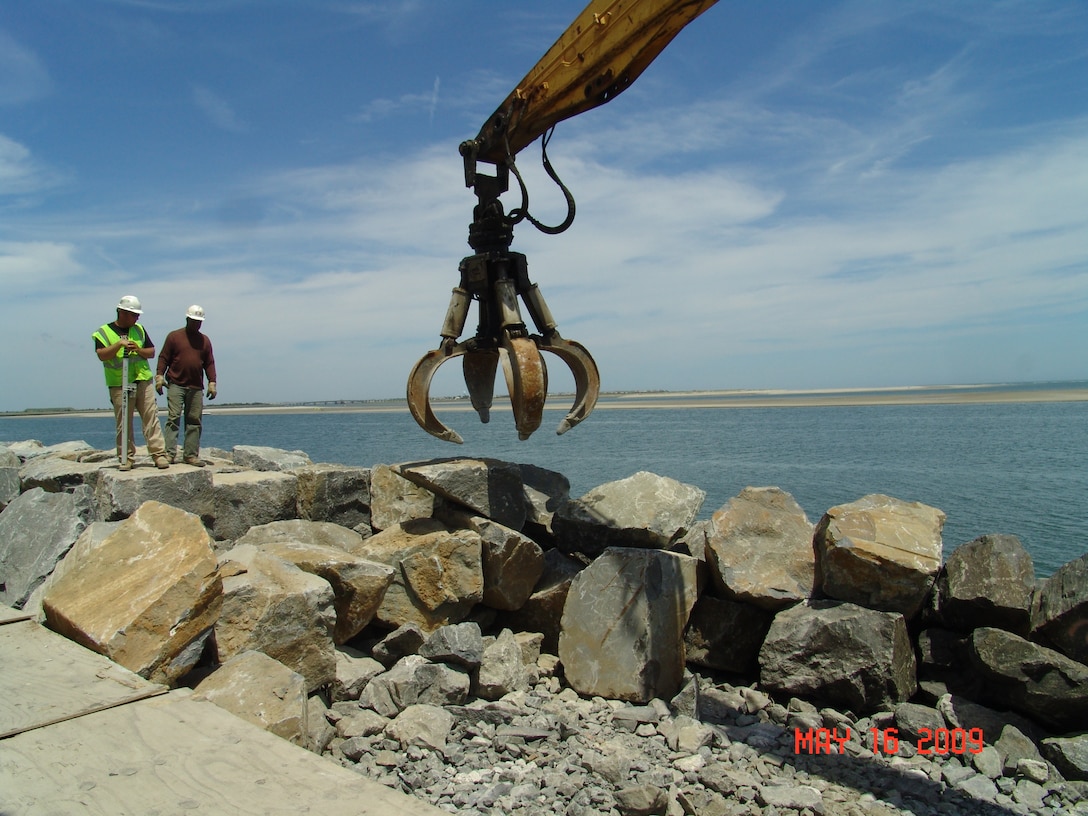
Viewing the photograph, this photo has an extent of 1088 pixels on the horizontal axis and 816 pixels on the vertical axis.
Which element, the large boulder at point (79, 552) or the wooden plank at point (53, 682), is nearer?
the wooden plank at point (53, 682)

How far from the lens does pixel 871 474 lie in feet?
57.8

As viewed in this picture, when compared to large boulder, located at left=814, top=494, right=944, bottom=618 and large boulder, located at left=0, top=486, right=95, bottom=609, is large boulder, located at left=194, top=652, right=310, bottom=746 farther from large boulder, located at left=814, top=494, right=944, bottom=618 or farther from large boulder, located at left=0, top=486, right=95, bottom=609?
large boulder, located at left=814, top=494, right=944, bottom=618

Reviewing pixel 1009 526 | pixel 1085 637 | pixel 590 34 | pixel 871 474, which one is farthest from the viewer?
pixel 871 474

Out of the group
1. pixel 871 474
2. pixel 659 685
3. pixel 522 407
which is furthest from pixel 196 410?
pixel 871 474

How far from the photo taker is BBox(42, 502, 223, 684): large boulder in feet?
11.9

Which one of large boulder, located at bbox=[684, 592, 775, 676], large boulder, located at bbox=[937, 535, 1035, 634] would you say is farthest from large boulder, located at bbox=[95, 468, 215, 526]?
large boulder, located at bbox=[937, 535, 1035, 634]

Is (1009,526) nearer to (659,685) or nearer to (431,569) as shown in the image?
(659,685)

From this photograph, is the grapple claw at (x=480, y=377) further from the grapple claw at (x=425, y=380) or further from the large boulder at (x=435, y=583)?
the large boulder at (x=435, y=583)

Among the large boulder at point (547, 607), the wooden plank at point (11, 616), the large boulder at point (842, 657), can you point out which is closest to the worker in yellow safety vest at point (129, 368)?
the wooden plank at point (11, 616)

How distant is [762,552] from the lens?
20.1 ft

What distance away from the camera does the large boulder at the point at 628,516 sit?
6.24 m

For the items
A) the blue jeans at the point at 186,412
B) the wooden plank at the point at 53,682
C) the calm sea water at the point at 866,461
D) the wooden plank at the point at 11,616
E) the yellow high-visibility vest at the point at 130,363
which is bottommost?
the calm sea water at the point at 866,461

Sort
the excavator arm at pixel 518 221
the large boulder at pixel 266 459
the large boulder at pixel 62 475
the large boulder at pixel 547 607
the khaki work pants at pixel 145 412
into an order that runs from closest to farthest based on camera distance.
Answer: the excavator arm at pixel 518 221 < the large boulder at pixel 547 607 < the khaki work pants at pixel 145 412 < the large boulder at pixel 62 475 < the large boulder at pixel 266 459

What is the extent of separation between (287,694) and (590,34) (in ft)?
13.5
